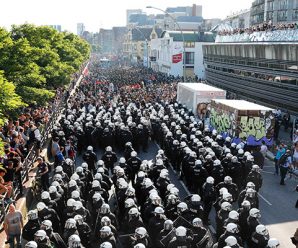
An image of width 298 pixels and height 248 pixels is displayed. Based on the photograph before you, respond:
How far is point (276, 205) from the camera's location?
15.2m

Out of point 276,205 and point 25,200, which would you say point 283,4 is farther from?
point 25,200

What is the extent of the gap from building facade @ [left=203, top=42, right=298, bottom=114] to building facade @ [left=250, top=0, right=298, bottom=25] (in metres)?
28.2

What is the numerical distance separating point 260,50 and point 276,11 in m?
46.7

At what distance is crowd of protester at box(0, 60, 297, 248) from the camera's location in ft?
31.7

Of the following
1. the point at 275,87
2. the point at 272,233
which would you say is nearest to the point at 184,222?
the point at 272,233

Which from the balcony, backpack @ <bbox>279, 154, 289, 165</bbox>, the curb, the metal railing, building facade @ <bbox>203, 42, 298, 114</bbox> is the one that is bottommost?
the curb

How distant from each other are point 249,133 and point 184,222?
11.8 meters

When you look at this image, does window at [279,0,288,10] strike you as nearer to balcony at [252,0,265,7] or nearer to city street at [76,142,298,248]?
balcony at [252,0,265,7]

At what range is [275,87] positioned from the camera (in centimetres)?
3250

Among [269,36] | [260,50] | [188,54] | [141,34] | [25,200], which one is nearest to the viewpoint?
[25,200]

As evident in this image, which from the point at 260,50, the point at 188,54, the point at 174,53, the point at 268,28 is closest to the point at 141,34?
the point at 174,53

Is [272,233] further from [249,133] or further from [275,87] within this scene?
[275,87]

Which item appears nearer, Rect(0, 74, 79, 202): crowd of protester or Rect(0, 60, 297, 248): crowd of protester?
Rect(0, 60, 297, 248): crowd of protester

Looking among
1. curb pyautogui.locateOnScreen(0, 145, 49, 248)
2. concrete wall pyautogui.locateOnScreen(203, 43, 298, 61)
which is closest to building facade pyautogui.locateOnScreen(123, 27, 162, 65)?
concrete wall pyautogui.locateOnScreen(203, 43, 298, 61)
